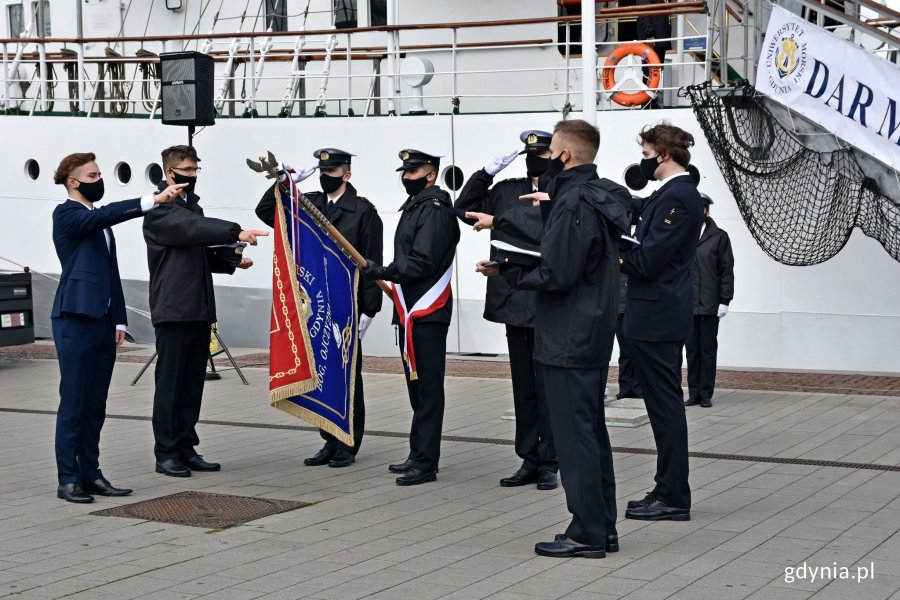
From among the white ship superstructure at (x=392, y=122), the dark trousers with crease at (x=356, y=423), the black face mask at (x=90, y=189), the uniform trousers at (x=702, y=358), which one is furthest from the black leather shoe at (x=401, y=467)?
the white ship superstructure at (x=392, y=122)

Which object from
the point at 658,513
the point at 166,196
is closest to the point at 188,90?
the point at 166,196

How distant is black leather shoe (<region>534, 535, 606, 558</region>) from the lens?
5848 millimetres

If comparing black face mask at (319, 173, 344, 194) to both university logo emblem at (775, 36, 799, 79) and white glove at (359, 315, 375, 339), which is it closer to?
white glove at (359, 315, 375, 339)

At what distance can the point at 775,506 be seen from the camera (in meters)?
6.95

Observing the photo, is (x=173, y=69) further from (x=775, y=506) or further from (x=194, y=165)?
(x=775, y=506)

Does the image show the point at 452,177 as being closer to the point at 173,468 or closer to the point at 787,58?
the point at 787,58

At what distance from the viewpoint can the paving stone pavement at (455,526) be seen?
5449 millimetres

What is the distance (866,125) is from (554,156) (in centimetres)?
620

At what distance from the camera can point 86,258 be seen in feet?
23.7

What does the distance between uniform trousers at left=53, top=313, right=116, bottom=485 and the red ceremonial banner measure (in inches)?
39.5

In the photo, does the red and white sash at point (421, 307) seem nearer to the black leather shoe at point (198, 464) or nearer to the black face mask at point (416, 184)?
the black face mask at point (416, 184)

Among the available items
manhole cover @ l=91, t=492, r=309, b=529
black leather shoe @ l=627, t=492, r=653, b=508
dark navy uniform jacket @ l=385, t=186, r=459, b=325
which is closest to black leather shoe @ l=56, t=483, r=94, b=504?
manhole cover @ l=91, t=492, r=309, b=529

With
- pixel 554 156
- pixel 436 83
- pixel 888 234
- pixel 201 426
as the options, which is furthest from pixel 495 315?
pixel 436 83

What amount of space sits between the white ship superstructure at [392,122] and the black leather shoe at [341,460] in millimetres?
5994
